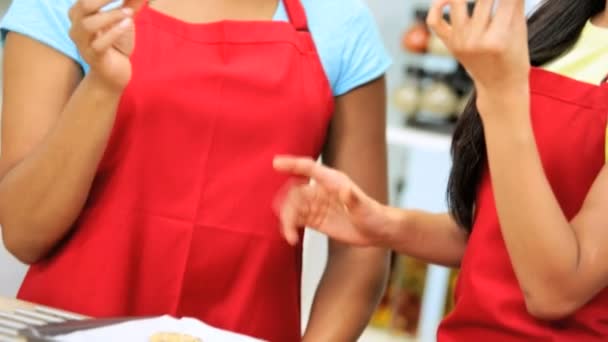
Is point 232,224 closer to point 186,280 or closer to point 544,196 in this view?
point 186,280

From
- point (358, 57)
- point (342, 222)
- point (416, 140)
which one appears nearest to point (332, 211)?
point (342, 222)

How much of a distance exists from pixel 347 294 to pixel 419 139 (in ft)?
4.82

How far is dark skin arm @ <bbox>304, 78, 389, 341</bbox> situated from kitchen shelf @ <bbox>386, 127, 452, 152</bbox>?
4.45 ft

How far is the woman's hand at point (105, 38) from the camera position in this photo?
32.5 inches

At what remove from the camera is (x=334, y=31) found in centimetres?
103

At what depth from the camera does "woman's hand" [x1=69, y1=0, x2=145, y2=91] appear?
0.83 meters

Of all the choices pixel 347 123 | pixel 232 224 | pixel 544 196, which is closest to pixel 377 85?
pixel 347 123

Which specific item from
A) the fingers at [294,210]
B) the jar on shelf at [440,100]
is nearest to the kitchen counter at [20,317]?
the fingers at [294,210]

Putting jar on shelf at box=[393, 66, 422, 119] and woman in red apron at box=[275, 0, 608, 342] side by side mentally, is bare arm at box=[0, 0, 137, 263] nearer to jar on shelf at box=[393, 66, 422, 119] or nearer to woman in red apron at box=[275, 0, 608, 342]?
woman in red apron at box=[275, 0, 608, 342]

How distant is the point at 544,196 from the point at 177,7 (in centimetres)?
50

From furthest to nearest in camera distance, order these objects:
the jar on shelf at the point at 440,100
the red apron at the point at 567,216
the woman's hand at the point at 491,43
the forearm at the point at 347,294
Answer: the jar on shelf at the point at 440,100
the forearm at the point at 347,294
the red apron at the point at 567,216
the woman's hand at the point at 491,43

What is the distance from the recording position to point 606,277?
0.73 metres

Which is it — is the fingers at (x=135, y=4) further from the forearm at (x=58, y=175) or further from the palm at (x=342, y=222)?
the palm at (x=342, y=222)

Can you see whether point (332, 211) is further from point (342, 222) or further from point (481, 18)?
point (481, 18)
